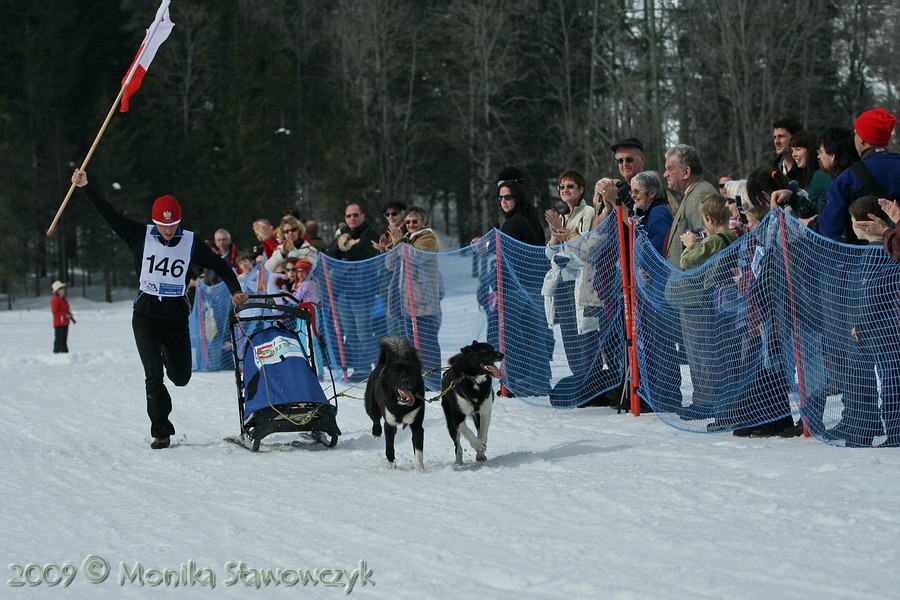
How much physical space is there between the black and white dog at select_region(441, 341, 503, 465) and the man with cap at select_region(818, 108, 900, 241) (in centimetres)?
220

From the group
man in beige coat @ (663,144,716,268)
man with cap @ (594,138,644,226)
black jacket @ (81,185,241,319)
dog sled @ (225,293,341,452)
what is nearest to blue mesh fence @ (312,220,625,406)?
man with cap @ (594,138,644,226)

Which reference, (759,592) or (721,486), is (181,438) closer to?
(721,486)

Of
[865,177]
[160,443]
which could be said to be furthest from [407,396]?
[865,177]

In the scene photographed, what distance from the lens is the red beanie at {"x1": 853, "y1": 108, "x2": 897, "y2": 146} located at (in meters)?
6.55

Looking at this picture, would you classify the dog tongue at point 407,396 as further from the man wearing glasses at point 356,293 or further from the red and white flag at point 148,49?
the man wearing glasses at point 356,293

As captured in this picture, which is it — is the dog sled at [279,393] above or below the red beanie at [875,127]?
below

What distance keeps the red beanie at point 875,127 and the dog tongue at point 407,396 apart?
3.14 metres

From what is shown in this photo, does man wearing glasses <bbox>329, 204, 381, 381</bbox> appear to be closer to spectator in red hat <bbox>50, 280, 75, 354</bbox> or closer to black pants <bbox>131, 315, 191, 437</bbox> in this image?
black pants <bbox>131, 315, 191, 437</bbox>

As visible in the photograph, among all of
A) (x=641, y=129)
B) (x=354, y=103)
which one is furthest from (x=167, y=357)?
(x=354, y=103)

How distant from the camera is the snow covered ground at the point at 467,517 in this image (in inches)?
163

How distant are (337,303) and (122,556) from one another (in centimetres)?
816

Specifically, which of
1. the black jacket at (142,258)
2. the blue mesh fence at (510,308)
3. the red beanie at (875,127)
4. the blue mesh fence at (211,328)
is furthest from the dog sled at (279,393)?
the blue mesh fence at (211,328)

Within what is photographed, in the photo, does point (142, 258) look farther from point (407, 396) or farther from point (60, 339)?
point (60, 339)

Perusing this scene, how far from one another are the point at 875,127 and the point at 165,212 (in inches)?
197
